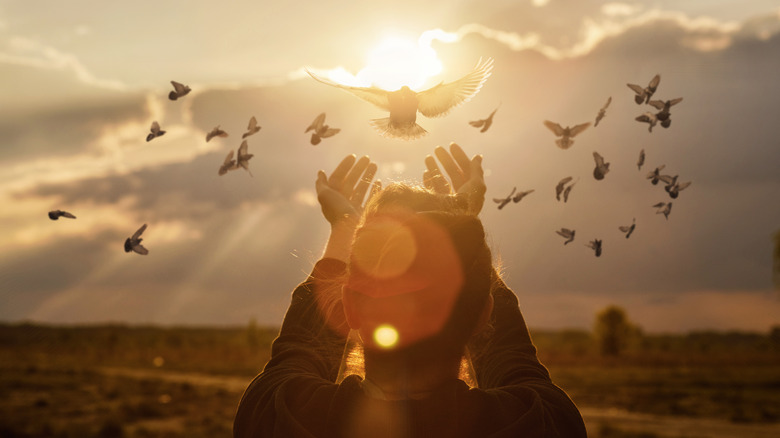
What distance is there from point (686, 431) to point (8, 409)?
2456cm

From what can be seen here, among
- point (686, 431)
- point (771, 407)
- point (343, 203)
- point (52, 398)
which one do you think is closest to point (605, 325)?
point (771, 407)

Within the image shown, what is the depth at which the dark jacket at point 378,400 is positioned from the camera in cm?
204

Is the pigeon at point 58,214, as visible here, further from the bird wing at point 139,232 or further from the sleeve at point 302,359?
the sleeve at point 302,359

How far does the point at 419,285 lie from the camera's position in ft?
6.33

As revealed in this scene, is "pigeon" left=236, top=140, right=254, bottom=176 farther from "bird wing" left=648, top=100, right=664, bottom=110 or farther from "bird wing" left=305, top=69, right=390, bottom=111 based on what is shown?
"bird wing" left=648, top=100, right=664, bottom=110

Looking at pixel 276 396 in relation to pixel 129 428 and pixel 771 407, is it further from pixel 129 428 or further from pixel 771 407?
pixel 771 407

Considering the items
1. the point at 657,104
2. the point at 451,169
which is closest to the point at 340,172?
the point at 451,169

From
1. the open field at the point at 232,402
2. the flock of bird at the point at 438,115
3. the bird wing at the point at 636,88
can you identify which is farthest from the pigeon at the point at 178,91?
the open field at the point at 232,402

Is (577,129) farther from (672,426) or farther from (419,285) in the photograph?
(672,426)

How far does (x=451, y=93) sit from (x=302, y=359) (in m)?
2.46

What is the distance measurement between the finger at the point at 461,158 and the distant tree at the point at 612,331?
215ft

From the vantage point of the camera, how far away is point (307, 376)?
222 cm

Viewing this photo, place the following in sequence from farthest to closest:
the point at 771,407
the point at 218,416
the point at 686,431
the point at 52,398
Result: the point at 52,398, the point at 771,407, the point at 218,416, the point at 686,431

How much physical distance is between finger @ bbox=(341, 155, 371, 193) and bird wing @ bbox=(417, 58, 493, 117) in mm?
1547
